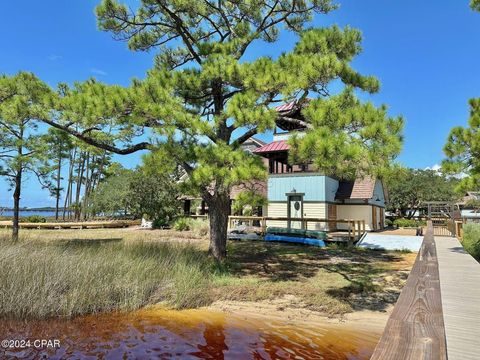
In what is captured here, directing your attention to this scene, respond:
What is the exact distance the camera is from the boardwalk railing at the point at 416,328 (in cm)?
160

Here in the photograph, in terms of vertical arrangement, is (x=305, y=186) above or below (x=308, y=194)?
above

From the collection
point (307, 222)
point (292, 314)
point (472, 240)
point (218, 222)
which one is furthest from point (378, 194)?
point (292, 314)

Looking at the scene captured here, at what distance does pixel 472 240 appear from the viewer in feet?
45.2

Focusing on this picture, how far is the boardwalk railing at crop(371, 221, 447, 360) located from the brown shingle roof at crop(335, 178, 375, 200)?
59.8 ft

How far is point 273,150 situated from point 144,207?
1012 cm

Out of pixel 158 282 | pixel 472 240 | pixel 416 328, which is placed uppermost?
pixel 416 328

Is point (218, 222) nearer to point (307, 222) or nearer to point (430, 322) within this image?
point (430, 322)

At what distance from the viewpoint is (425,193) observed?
3972 cm

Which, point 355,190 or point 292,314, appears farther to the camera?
→ point 355,190

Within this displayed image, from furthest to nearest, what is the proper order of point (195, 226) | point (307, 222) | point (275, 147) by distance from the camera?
point (275, 147) < point (307, 222) < point (195, 226)

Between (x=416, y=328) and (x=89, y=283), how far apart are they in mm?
5924

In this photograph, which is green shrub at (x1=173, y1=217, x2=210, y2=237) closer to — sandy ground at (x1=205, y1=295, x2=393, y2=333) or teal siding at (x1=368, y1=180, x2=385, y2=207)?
teal siding at (x1=368, y1=180, x2=385, y2=207)

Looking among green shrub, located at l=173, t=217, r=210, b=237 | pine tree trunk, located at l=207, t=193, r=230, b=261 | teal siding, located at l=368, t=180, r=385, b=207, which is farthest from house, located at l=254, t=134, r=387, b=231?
pine tree trunk, located at l=207, t=193, r=230, b=261

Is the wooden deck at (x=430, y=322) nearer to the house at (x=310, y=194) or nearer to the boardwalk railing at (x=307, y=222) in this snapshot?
the boardwalk railing at (x=307, y=222)
